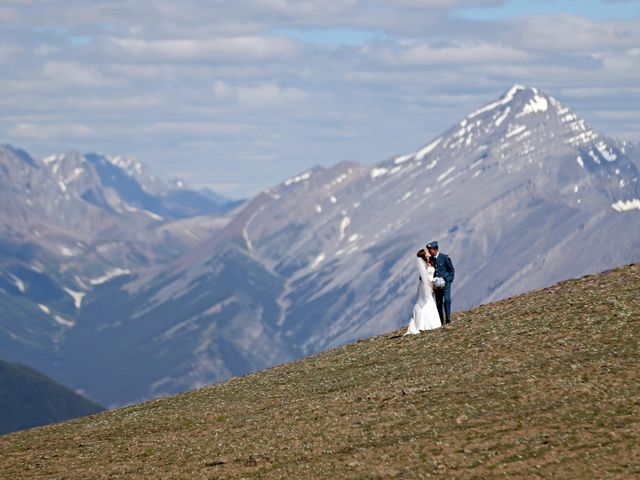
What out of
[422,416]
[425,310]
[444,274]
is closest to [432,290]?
[444,274]

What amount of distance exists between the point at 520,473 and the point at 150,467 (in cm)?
1614

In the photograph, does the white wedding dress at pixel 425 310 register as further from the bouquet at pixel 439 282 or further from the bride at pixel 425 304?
the bouquet at pixel 439 282

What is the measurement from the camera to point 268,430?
56906mm

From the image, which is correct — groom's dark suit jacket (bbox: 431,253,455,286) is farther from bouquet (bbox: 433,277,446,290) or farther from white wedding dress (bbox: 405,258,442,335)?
white wedding dress (bbox: 405,258,442,335)

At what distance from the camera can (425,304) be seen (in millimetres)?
72625

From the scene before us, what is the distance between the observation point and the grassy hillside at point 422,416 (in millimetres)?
47344

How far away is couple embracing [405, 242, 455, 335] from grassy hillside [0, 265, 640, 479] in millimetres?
1124

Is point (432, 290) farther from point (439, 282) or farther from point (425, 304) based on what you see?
point (425, 304)

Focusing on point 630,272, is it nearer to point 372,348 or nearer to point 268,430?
point 372,348

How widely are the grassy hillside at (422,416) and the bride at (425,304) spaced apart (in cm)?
112

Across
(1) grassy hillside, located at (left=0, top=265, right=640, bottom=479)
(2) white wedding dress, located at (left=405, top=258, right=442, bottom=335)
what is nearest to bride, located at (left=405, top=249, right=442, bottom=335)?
(2) white wedding dress, located at (left=405, top=258, right=442, bottom=335)

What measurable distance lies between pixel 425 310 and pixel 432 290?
2.53m

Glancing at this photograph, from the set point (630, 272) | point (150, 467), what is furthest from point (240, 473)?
point (630, 272)

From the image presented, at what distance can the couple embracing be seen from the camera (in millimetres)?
69500
